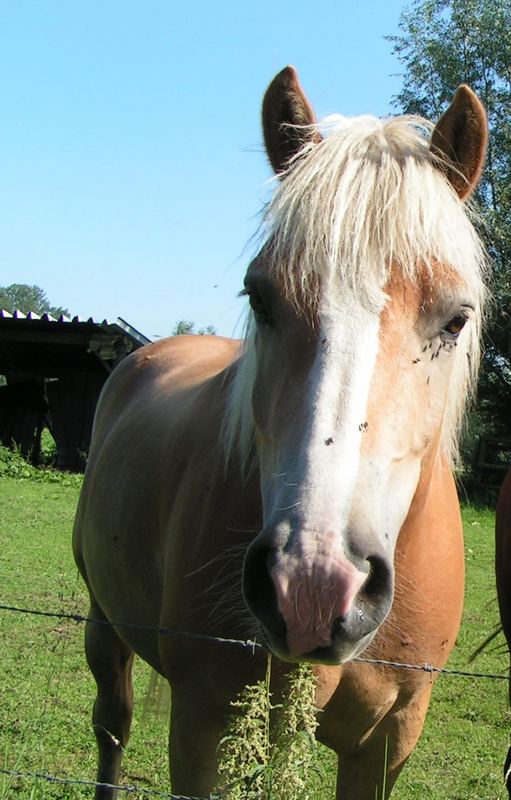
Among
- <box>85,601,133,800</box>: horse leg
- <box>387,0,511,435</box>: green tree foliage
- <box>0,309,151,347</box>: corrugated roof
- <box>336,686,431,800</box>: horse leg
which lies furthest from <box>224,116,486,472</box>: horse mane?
<box>387,0,511,435</box>: green tree foliage

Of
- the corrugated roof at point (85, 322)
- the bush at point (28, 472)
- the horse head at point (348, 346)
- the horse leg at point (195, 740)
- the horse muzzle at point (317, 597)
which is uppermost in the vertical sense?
the corrugated roof at point (85, 322)

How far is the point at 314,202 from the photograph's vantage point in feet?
6.06

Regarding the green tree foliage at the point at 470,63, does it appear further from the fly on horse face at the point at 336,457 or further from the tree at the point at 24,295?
Result: the tree at the point at 24,295

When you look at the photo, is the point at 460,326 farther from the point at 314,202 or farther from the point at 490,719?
the point at 490,719

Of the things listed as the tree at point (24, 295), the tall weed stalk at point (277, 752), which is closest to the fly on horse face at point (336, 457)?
the tall weed stalk at point (277, 752)

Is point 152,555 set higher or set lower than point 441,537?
lower

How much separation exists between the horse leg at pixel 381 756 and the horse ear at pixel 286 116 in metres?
1.60

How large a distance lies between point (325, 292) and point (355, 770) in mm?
1523

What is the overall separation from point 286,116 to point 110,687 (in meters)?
2.68

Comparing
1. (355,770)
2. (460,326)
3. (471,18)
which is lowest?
(355,770)

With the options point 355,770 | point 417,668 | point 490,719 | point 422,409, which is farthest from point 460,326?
point 490,719

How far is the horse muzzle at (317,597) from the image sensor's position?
139 centimetres

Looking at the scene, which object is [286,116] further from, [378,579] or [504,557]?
[504,557]

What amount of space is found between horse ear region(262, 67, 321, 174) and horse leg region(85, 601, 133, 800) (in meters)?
2.42
